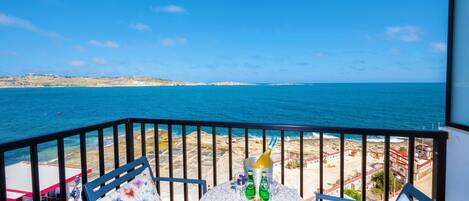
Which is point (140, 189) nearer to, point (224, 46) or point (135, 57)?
point (224, 46)

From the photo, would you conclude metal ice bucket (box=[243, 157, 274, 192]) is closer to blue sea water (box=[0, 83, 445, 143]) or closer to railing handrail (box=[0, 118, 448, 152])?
railing handrail (box=[0, 118, 448, 152])

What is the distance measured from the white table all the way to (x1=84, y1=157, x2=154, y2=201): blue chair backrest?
581 millimetres

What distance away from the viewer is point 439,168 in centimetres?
184

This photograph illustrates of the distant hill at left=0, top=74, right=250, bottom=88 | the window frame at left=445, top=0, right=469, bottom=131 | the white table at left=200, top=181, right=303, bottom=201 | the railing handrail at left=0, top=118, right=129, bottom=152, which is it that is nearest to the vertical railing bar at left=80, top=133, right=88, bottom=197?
the railing handrail at left=0, top=118, right=129, bottom=152

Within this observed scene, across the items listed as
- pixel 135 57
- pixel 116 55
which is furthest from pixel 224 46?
pixel 116 55

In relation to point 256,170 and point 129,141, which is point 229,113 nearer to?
point 129,141

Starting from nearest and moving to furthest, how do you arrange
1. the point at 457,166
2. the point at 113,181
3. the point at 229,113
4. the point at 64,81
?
the point at 113,181 < the point at 457,166 < the point at 229,113 < the point at 64,81

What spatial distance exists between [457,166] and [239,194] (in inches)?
62.2

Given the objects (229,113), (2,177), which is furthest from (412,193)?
(229,113)

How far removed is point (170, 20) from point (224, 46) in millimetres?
8431

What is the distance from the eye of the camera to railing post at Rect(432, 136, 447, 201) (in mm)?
1809

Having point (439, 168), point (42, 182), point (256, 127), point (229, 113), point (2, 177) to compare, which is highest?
point (256, 127)

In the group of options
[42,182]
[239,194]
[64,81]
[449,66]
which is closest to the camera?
[239,194]

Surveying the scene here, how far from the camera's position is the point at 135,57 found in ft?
122
